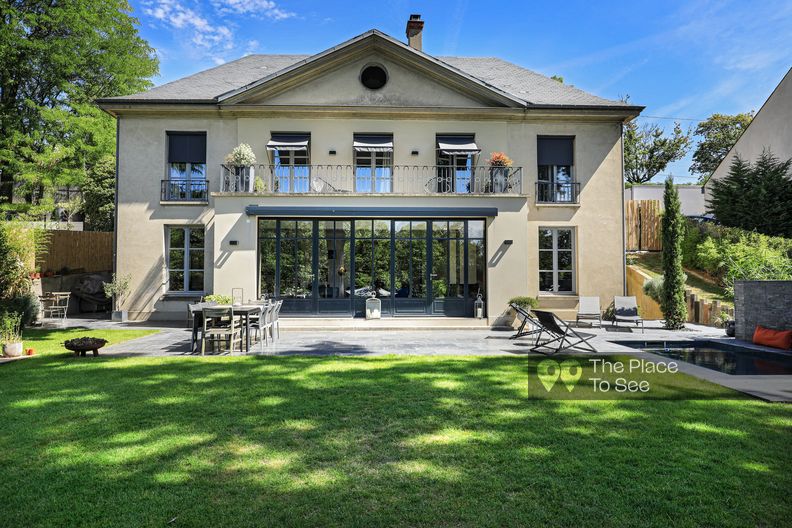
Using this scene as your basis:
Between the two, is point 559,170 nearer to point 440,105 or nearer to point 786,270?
point 440,105

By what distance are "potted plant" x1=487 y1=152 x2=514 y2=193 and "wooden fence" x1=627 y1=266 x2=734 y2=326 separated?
6.01 metres

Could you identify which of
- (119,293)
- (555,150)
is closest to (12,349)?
(119,293)

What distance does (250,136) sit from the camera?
14094 millimetres

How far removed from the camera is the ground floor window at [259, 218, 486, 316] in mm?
13633

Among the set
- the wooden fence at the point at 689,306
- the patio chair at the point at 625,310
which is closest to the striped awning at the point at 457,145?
the patio chair at the point at 625,310

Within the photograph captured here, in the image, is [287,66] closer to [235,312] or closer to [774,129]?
[235,312]

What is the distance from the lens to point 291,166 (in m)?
14.1

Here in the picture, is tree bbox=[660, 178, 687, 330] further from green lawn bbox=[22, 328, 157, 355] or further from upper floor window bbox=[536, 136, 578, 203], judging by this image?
green lawn bbox=[22, 328, 157, 355]

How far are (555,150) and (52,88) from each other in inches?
962

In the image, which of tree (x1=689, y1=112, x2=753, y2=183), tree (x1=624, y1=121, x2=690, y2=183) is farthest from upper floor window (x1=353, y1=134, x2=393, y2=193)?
tree (x1=689, y1=112, x2=753, y2=183)

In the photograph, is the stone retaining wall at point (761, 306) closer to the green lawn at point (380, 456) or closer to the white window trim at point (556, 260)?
the white window trim at point (556, 260)

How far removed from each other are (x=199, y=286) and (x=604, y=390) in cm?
1304

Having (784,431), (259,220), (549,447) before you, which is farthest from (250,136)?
(784,431)

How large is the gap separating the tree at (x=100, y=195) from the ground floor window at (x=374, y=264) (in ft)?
61.9
